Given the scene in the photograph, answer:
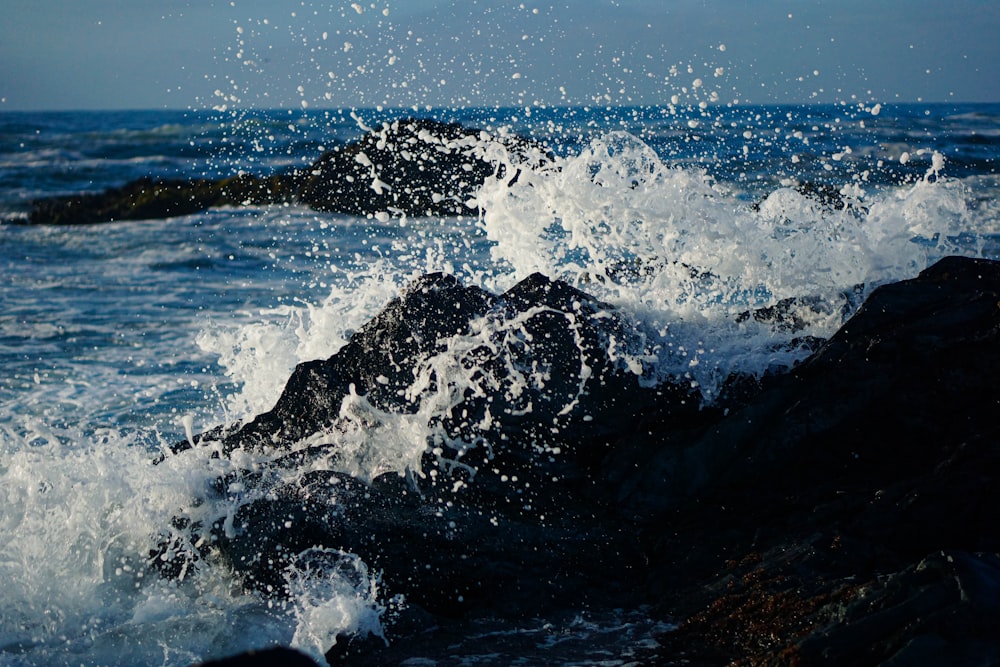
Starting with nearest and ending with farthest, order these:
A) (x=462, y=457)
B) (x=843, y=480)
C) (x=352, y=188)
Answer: (x=843, y=480), (x=462, y=457), (x=352, y=188)

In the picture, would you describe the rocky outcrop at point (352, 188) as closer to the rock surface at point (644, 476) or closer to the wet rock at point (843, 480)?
the rock surface at point (644, 476)

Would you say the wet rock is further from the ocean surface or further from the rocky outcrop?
the rocky outcrop

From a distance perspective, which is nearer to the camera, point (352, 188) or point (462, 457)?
point (462, 457)

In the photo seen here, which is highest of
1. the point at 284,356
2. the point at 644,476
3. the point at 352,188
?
A: the point at 352,188

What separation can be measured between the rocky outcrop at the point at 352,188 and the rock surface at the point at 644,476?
33.9ft

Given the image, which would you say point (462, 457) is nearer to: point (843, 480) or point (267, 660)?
point (843, 480)

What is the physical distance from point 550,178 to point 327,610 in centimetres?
272

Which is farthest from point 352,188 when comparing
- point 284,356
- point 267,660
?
point 267,660

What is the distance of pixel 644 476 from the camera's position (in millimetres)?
4039

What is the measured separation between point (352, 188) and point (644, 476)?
14835 mm

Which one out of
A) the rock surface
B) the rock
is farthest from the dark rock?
the rock

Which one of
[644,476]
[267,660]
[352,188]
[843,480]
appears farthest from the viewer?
[352,188]

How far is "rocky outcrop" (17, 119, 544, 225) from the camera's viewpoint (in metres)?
16.1

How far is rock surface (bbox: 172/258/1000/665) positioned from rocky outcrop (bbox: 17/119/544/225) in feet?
33.9
